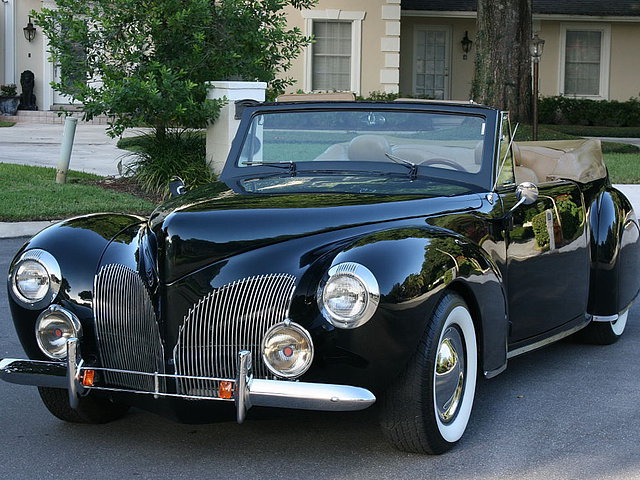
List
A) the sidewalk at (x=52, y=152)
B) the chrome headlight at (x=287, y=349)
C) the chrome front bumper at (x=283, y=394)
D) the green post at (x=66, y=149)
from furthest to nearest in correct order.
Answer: the green post at (x=66, y=149) < the sidewalk at (x=52, y=152) < the chrome headlight at (x=287, y=349) < the chrome front bumper at (x=283, y=394)

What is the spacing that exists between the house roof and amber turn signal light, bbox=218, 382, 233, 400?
956 inches

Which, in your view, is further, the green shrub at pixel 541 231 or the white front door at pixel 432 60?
the white front door at pixel 432 60

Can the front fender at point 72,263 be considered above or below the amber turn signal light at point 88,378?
above

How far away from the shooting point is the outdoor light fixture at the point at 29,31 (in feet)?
91.6

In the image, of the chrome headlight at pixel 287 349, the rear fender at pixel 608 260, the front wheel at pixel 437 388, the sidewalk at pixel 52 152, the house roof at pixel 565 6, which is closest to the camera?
the chrome headlight at pixel 287 349

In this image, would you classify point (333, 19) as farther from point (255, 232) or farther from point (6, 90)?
point (255, 232)

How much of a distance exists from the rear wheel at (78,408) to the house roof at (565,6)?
77.8 feet

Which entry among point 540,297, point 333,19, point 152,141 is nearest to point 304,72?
point 333,19

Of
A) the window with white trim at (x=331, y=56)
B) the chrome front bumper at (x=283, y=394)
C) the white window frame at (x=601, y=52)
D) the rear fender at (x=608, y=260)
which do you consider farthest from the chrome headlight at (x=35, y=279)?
the white window frame at (x=601, y=52)

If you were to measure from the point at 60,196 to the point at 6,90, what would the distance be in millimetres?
16649

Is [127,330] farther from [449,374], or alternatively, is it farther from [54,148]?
[54,148]

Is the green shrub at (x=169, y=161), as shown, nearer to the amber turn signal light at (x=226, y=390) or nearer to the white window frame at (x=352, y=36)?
the amber turn signal light at (x=226, y=390)

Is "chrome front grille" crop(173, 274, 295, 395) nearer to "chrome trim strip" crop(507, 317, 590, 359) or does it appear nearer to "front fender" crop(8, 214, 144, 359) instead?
"front fender" crop(8, 214, 144, 359)

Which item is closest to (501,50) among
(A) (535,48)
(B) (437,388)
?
(A) (535,48)
